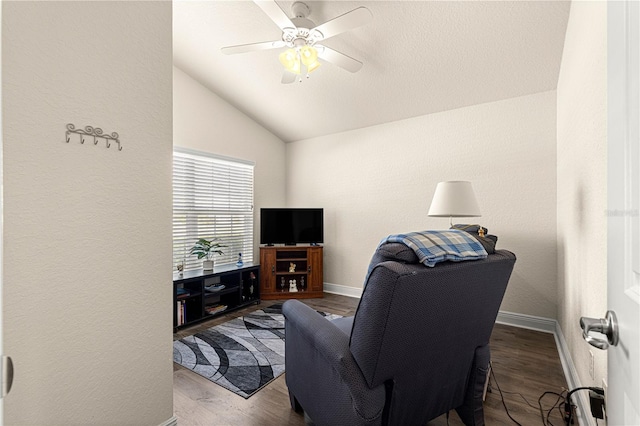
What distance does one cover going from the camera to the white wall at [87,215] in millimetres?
1100

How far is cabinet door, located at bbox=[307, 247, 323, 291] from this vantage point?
4242 mm

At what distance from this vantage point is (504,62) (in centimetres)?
276

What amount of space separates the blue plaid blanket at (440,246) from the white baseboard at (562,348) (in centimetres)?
105

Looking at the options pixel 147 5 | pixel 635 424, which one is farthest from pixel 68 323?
pixel 635 424

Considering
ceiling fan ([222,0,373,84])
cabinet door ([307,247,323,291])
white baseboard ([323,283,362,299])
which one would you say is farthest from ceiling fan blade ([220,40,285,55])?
white baseboard ([323,283,362,299])

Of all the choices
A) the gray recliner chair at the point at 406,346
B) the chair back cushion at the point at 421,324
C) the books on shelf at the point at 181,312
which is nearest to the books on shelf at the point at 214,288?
the books on shelf at the point at 181,312

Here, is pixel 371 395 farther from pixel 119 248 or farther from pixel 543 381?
pixel 543 381

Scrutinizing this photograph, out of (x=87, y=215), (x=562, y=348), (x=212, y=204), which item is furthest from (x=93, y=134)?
(x=562, y=348)

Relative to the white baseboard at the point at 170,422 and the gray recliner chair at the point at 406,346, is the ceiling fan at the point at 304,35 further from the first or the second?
the white baseboard at the point at 170,422

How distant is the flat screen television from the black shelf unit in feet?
1.66

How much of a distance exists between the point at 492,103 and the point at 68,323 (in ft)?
12.7

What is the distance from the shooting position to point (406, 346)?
122 centimetres

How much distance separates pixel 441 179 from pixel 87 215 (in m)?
3.36

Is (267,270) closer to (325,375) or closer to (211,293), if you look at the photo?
(211,293)
